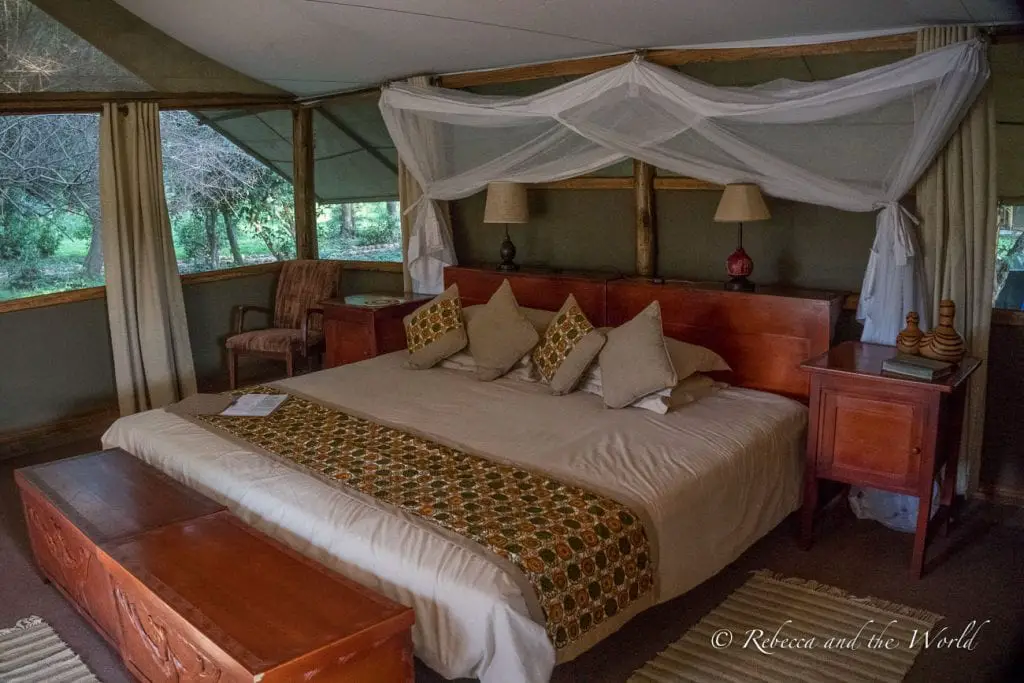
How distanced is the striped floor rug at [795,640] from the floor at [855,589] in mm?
58

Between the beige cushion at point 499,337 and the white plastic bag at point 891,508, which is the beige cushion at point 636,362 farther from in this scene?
the white plastic bag at point 891,508

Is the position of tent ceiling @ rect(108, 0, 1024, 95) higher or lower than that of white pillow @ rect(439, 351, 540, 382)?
higher

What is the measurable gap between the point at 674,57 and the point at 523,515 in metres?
2.46

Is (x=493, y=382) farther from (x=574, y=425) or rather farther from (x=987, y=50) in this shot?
(x=987, y=50)

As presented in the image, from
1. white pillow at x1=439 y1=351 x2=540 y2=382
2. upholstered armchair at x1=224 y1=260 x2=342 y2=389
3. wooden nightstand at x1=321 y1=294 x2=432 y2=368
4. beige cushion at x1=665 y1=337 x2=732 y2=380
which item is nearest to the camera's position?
beige cushion at x1=665 y1=337 x2=732 y2=380

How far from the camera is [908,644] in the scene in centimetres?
272

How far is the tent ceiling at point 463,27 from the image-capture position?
10.6 feet

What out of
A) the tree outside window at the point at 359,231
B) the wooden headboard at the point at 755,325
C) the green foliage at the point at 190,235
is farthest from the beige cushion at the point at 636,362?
the green foliage at the point at 190,235

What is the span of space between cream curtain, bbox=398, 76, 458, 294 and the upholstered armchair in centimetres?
70

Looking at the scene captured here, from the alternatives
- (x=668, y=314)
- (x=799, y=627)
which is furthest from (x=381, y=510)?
(x=668, y=314)

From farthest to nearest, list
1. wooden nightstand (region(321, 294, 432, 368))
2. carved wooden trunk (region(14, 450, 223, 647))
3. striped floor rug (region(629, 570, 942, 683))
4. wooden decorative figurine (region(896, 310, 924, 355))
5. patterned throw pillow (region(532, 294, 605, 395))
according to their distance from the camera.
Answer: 1. wooden nightstand (region(321, 294, 432, 368))
2. patterned throw pillow (region(532, 294, 605, 395))
3. wooden decorative figurine (region(896, 310, 924, 355))
4. carved wooden trunk (region(14, 450, 223, 647))
5. striped floor rug (region(629, 570, 942, 683))

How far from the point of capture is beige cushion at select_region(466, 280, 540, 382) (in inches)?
160

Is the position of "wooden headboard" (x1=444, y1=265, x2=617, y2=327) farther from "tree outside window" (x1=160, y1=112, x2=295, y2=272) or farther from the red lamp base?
"tree outside window" (x1=160, y1=112, x2=295, y2=272)

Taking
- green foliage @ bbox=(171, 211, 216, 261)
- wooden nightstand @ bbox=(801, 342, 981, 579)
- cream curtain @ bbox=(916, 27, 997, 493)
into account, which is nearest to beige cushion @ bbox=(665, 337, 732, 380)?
wooden nightstand @ bbox=(801, 342, 981, 579)
